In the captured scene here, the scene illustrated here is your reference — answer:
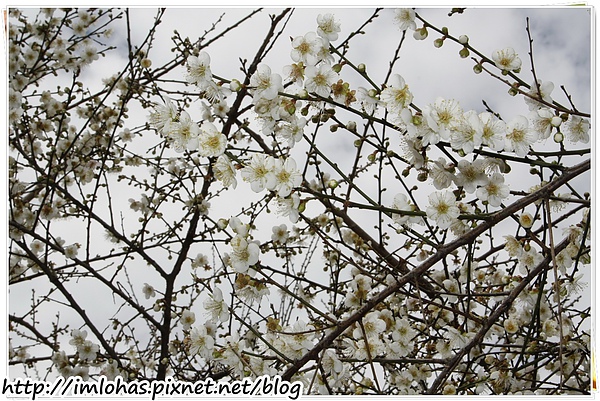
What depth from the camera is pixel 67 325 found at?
2539 millimetres

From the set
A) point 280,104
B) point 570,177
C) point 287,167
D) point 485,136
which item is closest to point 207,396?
point 287,167

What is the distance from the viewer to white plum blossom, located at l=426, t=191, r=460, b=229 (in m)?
1.35

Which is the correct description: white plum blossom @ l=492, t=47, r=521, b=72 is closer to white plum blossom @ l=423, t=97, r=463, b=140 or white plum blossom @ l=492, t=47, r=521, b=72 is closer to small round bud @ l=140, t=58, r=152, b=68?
white plum blossom @ l=423, t=97, r=463, b=140

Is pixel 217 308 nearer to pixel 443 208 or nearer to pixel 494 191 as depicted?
pixel 443 208

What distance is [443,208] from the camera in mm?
1351

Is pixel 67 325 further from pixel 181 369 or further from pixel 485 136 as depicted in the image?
pixel 485 136

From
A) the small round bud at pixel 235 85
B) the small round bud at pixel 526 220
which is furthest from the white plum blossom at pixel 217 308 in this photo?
the small round bud at pixel 526 220

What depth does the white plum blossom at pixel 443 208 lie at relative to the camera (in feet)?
4.42

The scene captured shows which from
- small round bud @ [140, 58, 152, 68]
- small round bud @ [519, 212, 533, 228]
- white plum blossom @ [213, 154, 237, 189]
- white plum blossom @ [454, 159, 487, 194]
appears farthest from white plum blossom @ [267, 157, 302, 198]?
small round bud @ [140, 58, 152, 68]

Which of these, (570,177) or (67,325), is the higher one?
(67,325)

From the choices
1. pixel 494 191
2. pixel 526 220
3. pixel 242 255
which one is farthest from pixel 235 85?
pixel 526 220

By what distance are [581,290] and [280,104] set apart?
1.05m

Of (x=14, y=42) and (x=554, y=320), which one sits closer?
(x=554, y=320)
